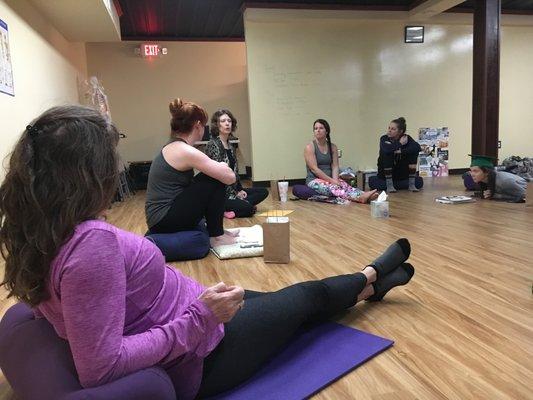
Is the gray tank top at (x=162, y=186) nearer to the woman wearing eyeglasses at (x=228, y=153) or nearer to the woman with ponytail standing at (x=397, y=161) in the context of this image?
the woman wearing eyeglasses at (x=228, y=153)

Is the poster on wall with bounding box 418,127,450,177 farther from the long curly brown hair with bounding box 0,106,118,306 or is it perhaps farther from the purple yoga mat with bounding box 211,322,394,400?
the long curly brown hair with bounding box 0,106,118,306

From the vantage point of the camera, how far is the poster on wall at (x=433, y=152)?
23.9 feet

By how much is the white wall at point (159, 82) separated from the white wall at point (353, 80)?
5.31 ft

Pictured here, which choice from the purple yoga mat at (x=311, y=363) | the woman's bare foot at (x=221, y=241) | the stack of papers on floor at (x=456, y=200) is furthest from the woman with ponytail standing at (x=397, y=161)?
the purple yoga mat at (x=311, y=363)

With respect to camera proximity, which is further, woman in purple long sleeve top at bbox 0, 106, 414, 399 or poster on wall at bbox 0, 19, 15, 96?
poster on wall at bbox 0, 19, 15, 96

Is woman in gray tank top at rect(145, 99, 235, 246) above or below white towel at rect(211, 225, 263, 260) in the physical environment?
above

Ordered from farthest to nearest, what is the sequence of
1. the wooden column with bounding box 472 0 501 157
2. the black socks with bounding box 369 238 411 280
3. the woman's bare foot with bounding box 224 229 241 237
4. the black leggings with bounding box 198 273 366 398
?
the wooden column with bounding box 472 0 501 157 → the woman's bare foot with bounding box 224 229 241 237 → the black socks with bounding box 369 238 411 280 → the black leggings with bounding box 198 273 366 398

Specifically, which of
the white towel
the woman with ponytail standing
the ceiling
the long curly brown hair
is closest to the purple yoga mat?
the long curly brown hair

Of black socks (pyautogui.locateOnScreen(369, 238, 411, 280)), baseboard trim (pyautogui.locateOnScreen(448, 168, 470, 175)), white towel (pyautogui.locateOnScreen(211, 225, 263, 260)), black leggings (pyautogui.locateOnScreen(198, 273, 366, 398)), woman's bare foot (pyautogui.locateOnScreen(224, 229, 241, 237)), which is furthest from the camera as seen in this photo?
baseboard trim (pyautogui.locateOnScreen(448, 168, 470, 175))

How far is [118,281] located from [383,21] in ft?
23.1

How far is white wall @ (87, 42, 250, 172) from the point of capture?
25.1 feet

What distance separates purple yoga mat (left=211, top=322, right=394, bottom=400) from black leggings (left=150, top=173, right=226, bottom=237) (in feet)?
4.10

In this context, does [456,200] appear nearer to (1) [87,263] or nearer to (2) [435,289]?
(2) [435,289]

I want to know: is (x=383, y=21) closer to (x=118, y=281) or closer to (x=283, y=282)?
(x=283, y=282)
